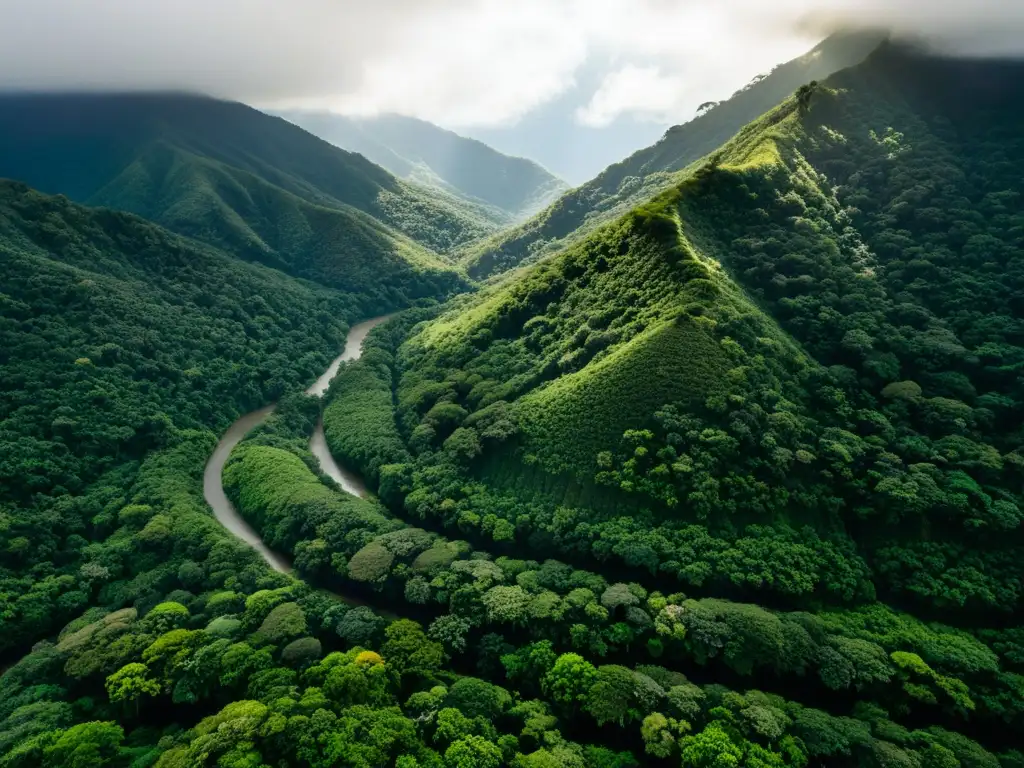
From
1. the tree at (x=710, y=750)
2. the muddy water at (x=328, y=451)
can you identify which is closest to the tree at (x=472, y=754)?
the tree at (x=710, y=750)

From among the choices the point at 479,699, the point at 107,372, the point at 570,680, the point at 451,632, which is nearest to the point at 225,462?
the point at 107,372

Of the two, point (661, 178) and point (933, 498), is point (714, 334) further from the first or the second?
point (661, 178)

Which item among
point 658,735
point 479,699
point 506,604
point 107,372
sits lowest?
point 479,699

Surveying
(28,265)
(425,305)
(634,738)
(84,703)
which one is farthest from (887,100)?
(28,265)

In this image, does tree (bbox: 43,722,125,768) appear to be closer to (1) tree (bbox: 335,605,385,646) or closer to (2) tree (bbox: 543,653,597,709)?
(1) tree (bbox: 335,605,385,646)

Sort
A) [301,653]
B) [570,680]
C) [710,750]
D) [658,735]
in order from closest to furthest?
[710,750] → [658,735] → [570,680] → [301,653]

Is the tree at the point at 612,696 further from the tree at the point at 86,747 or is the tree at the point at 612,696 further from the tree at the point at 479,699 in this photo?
the tree at the point at 86,747

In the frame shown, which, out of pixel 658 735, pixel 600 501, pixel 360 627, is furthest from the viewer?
pixel 600 501

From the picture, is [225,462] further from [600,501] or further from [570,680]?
[570,680]
